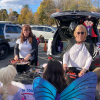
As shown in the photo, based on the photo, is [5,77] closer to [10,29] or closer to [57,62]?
[57,62]

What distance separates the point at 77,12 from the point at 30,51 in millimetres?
1960

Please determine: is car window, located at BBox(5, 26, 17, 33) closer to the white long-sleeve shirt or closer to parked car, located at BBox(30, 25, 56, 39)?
the white long-sleeve shirt

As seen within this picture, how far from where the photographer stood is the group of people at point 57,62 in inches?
59.9

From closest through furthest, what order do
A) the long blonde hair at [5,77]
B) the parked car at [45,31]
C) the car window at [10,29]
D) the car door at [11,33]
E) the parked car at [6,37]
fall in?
the long blonde hair at [5,77] → the parked car at [6,37] → the car door at [11,33] → the car window at [10,29] → the parked car at [45,31]

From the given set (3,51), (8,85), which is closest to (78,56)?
(8,85)

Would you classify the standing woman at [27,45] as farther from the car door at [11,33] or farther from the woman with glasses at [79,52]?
the car door at [11,33]

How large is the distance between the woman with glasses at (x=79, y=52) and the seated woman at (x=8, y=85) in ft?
3.30

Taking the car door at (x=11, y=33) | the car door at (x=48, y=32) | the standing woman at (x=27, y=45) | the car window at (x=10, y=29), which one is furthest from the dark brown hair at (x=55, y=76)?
the car door at (x=48, y=32)

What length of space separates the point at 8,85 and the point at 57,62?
804 mm

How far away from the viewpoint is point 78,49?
2.37 m

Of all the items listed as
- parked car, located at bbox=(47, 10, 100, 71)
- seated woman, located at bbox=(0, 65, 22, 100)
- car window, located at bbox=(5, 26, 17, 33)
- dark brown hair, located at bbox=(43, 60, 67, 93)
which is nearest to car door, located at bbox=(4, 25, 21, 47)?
car window, located at bbox=(5, 26, 17, 33)

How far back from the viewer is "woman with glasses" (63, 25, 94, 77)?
2.32 m

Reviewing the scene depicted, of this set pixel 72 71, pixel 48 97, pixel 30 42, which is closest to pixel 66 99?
pixel 48 97

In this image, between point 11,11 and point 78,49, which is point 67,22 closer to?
point 78,49
